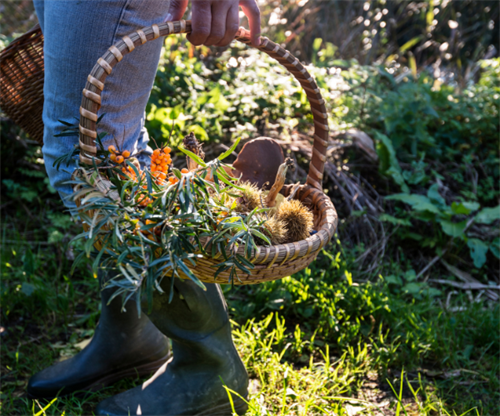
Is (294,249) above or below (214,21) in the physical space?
below

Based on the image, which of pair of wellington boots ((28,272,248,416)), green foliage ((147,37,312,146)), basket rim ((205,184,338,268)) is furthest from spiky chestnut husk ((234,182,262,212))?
green foliage ((147,37,312,146))

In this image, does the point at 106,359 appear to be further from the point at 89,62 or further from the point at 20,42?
the point at 20,42

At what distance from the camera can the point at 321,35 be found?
488cm

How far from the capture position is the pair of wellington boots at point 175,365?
140 centimetres

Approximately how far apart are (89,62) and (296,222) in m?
0.70

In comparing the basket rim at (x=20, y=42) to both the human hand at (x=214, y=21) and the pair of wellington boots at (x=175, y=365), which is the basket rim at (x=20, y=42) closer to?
the human hand at (x=214, y=21)

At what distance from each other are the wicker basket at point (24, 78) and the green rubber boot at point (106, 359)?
69 cm

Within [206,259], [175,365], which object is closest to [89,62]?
[206,259]

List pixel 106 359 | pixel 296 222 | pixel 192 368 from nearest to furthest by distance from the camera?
pixel 296 222
pixel 192 368
pixel 106 359

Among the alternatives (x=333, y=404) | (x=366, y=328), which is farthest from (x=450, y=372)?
(x=333, y=404)

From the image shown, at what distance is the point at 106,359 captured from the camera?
1.62 m

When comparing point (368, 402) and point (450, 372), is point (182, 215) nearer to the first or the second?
point (368, 402)

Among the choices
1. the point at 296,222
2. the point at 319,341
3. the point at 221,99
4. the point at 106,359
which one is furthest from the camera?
the point at 221,99

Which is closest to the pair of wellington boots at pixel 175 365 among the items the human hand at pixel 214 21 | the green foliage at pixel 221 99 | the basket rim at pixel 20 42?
the human hand at pixel 214 21
